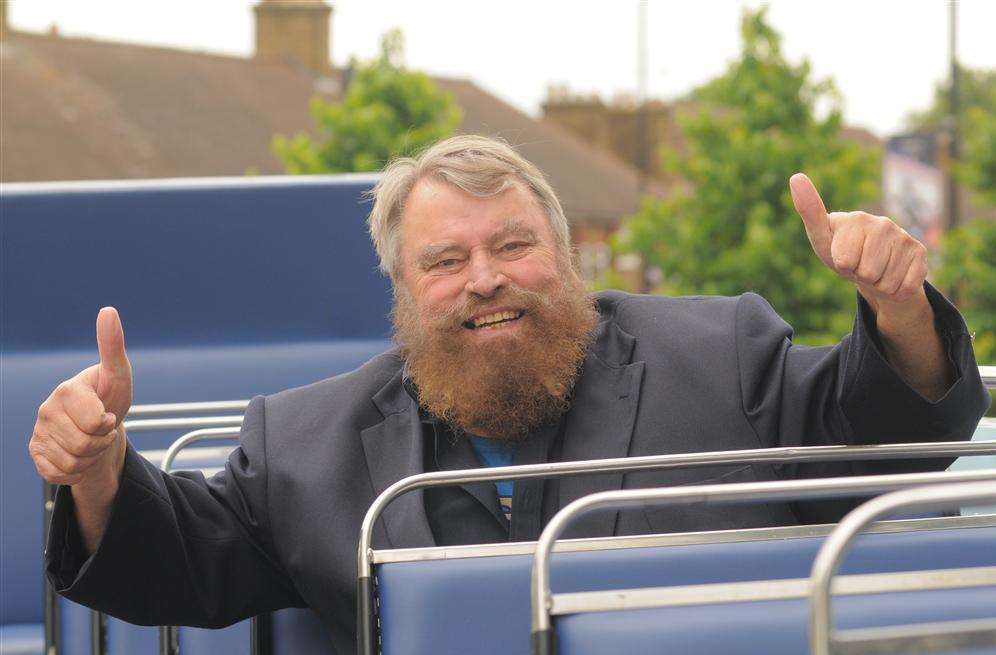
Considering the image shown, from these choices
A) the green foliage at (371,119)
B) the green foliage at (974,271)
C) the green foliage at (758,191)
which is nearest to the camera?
the green foliage at (758,191)

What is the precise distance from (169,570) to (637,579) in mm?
1068

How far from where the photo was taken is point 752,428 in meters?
2.78

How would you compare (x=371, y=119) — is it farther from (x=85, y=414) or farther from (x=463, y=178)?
(x=85, y=414)

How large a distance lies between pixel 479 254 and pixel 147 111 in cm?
3539

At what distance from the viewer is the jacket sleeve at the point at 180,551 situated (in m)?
2.65

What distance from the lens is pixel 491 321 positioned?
3051mm

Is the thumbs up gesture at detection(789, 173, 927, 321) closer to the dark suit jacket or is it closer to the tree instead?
the dark suit jacket

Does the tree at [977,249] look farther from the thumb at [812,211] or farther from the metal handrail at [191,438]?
the thumb at [812,211]

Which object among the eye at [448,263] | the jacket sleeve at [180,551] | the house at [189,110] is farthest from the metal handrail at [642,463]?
the house at [189,110]

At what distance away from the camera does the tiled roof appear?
3272 cm

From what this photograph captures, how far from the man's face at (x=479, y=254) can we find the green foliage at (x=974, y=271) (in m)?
13.6

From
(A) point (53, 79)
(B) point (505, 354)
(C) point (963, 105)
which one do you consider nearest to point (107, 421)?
(B) point (505, 354)

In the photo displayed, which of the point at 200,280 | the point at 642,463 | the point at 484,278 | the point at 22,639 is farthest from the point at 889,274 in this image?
the point at 200,280

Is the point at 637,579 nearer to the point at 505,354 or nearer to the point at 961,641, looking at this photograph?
the point at 961,641
